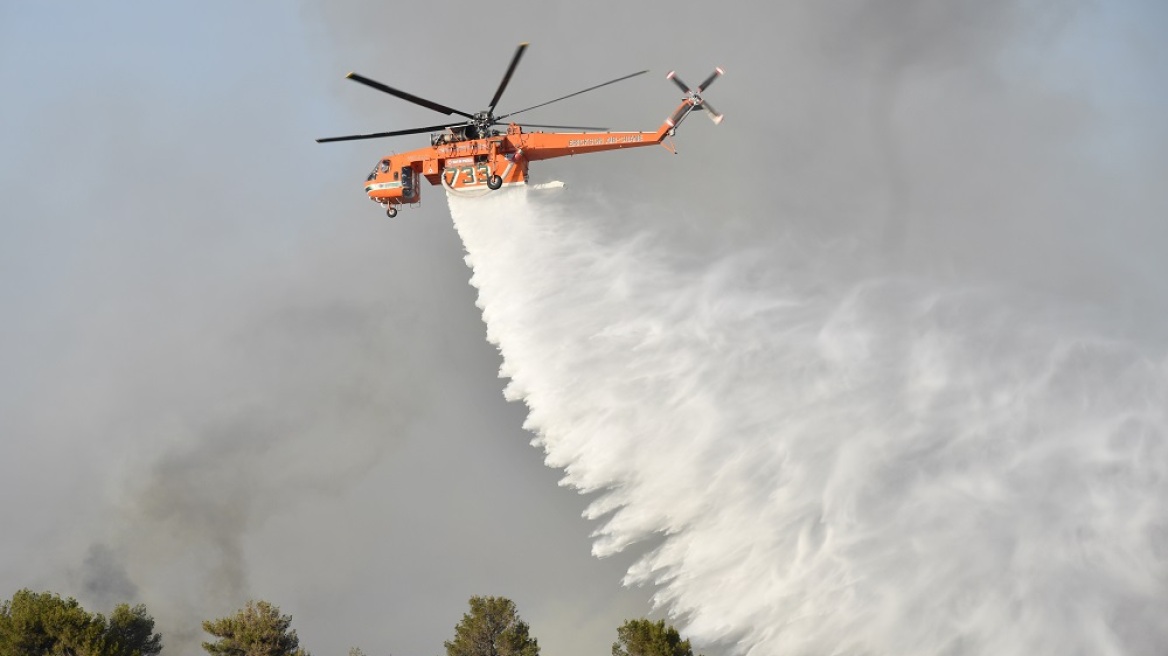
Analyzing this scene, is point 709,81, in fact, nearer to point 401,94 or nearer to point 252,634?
point 401,94

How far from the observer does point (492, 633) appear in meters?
53.8

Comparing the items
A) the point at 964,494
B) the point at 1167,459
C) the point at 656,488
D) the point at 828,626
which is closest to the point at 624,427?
the point at 656,488

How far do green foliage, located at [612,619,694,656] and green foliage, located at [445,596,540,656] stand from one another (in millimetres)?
7008

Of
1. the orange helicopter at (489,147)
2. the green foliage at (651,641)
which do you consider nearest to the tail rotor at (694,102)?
the orange helicopter at (489,147)

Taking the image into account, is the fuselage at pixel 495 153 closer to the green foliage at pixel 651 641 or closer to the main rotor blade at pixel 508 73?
the main rotor blade at pixel 508 73

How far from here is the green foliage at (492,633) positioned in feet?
174

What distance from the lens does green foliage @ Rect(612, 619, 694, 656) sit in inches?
1841

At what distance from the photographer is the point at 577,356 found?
40031 mm

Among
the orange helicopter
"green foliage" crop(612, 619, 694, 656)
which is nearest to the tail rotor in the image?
the orange helicopter

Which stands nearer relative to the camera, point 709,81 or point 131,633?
point 709,81

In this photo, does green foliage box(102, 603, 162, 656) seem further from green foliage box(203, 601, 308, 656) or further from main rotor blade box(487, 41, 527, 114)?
main rotor blade box(487, 41, 527, 114)

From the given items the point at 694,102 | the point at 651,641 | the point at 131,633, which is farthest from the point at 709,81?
the point at 131,633

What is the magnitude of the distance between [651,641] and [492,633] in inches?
402

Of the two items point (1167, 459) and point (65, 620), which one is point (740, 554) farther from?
point (65, 620)
